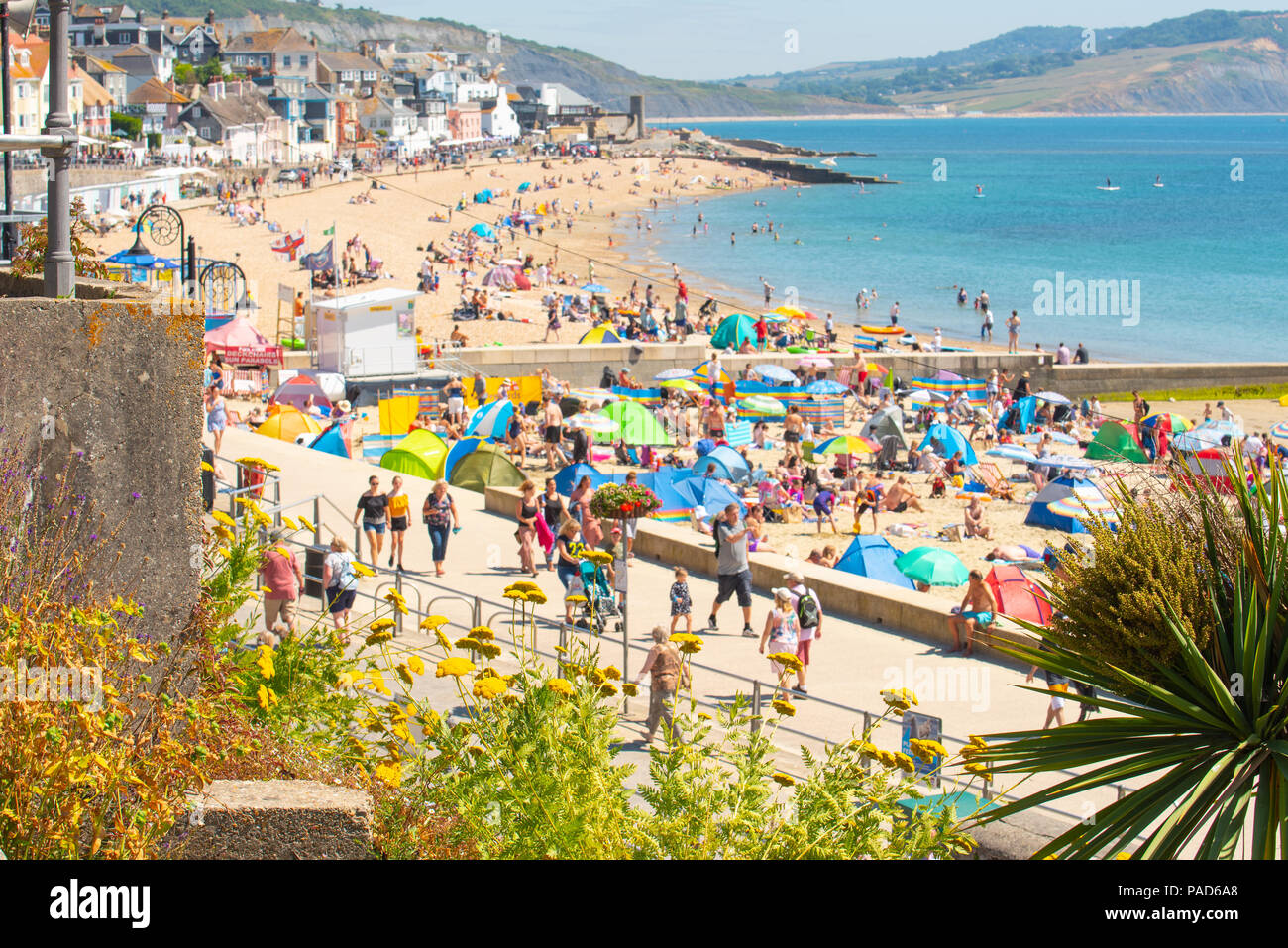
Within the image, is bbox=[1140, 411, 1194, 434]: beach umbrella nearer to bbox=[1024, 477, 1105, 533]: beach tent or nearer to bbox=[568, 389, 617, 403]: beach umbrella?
bbox=[1024, 477, 1105, 533]: beach tent

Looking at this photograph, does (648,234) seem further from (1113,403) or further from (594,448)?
(594,448)

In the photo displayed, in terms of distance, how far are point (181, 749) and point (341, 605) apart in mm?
5842

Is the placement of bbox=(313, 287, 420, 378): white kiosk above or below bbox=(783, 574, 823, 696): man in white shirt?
above

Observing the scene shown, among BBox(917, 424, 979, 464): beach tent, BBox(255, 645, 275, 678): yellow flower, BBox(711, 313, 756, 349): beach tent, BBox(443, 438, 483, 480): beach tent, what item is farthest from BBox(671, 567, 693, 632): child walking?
BBox(711, 313, 756, 349): beach tent

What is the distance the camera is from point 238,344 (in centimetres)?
2553

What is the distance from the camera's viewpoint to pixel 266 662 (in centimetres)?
540

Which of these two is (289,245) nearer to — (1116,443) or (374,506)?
(1116,443)

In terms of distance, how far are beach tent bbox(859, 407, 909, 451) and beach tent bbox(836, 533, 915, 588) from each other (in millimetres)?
9792

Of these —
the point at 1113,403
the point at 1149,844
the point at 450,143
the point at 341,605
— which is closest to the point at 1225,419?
the point at 1113,403

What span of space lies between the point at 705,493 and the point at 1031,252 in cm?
6536

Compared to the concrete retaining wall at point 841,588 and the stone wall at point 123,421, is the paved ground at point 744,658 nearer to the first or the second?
Result: the concrete retaining wall at point 841,588

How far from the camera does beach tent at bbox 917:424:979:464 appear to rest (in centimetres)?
2364

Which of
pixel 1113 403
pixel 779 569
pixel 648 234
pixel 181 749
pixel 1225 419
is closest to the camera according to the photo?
pixel 181 749
